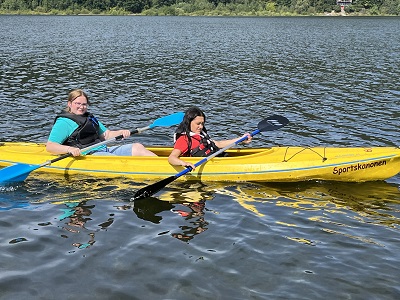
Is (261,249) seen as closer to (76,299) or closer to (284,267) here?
(284,267)

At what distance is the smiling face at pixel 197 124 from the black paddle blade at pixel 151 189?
33.7 inches

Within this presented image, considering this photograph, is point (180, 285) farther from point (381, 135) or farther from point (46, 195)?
point (381, 135)

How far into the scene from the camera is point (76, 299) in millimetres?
5160

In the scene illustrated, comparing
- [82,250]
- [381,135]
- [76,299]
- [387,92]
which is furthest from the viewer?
[387,92]

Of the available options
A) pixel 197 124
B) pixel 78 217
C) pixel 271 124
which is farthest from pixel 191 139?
pixel 78 217

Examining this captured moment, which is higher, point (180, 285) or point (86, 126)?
point (86, 126)

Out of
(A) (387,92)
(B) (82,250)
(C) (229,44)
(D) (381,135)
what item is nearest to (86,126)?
(B) (82,250)

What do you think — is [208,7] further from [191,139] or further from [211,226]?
[211,226]

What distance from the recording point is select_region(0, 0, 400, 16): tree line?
94.0 metres

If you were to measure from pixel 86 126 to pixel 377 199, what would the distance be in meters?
4.44

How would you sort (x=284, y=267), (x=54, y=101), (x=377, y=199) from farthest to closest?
(x=54, y=101) → (x=377, y=199) → (x=284, y=267)

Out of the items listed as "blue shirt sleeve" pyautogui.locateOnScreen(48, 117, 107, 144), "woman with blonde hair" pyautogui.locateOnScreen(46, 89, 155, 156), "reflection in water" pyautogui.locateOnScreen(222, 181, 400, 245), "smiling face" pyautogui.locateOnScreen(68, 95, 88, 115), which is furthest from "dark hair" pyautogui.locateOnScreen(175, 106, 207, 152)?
"blue shirt sleeve" pyautogui.locateOnScreen(48, 117, 107, 144)

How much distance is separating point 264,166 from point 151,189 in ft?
5.98

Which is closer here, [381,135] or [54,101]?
[381,135]
